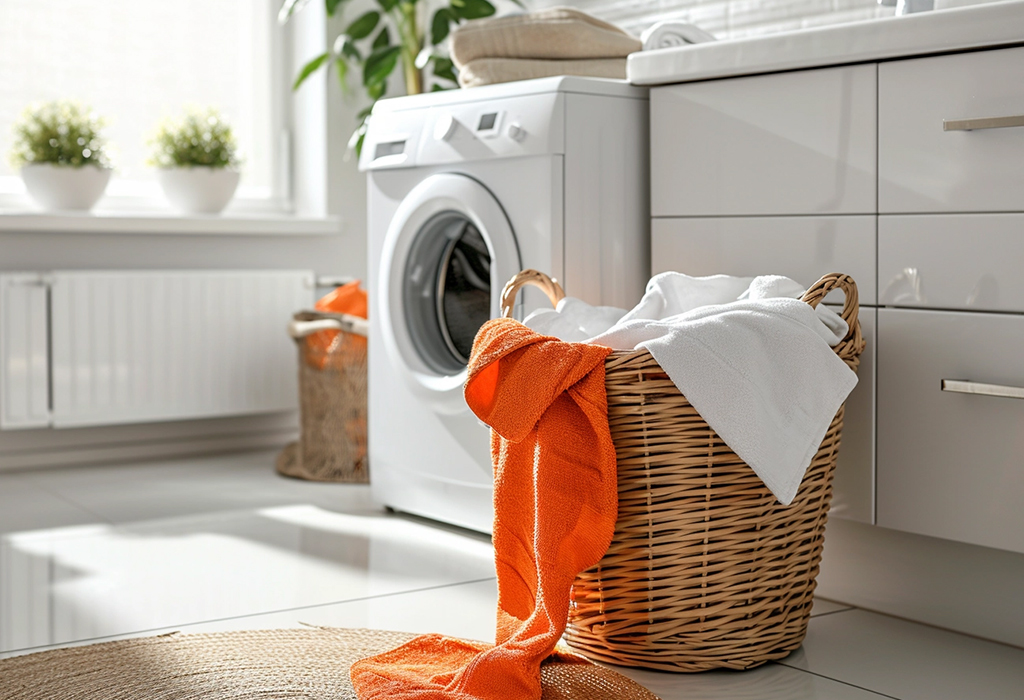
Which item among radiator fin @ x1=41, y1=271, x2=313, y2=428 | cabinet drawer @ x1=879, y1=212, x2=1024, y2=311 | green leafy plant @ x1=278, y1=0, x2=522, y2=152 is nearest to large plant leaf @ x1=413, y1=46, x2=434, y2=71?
green leafy plant @ x1=278, y1=0, x2=522, y2=152

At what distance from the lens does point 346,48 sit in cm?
329

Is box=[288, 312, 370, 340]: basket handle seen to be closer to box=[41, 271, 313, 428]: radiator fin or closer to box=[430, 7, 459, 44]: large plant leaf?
box=[41, 271, 313, 428]: radiator fin

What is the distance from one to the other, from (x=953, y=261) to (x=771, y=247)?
304 millimetres

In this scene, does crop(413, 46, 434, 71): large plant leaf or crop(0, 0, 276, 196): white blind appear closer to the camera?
crop(413, 46, 434, 71): large plant leaf

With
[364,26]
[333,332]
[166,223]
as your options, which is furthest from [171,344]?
[364,26]

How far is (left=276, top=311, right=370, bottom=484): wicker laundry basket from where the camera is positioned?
2828 mm

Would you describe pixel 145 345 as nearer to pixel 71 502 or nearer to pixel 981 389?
pixel 71 502

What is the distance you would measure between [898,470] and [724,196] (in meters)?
0.51

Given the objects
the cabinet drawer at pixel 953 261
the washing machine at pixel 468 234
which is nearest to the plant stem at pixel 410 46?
the washing machine at pixel 468 234

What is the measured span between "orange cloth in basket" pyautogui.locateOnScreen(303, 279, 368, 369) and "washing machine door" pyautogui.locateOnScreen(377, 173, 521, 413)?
48cm

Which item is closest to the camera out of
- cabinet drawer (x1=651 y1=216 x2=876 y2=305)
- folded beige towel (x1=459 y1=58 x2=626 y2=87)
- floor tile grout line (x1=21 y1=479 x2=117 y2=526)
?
cabinet drawer (x1=651 y1=216 x2=876 y2=305)

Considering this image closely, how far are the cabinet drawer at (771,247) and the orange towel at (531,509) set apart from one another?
48cm

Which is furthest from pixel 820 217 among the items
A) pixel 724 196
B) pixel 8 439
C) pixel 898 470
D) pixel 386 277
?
pixel 8 439

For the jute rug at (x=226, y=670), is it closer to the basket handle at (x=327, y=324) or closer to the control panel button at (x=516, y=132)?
the control panel button at (x=516, y=132)
